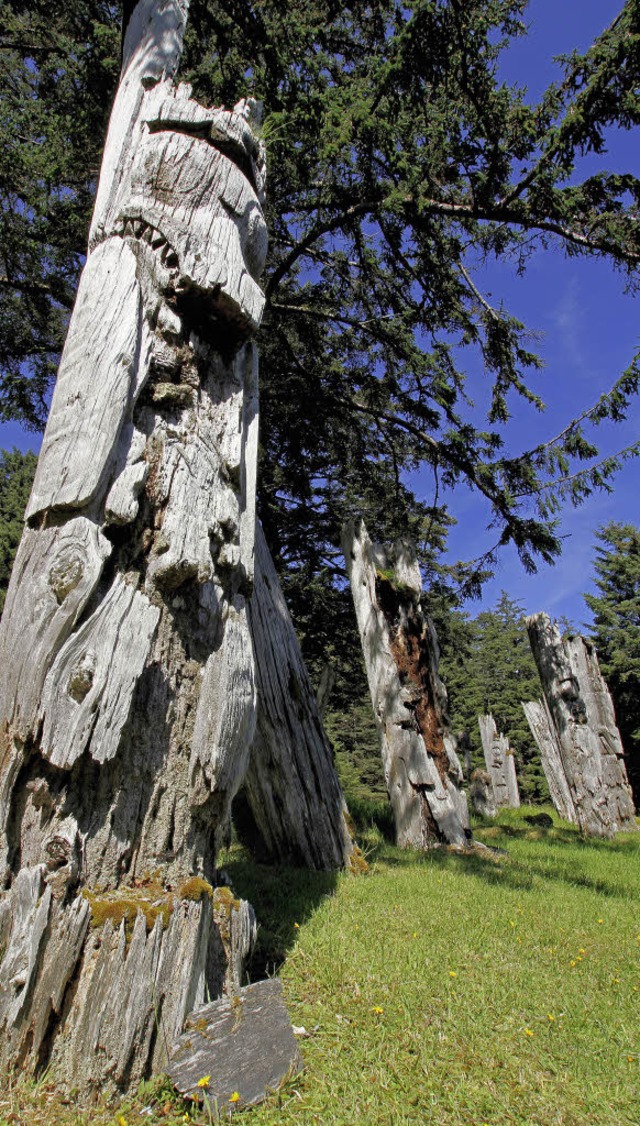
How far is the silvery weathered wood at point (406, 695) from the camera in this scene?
646 centimetres

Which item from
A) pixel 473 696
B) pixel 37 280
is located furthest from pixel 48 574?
pixel 473 696

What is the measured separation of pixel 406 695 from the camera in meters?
6.82

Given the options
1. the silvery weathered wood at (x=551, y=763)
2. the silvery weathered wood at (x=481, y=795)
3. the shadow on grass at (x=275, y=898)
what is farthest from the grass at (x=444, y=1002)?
the silvery weathered wood at (x=551, y=763)

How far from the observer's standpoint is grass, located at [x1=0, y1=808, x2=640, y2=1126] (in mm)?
2303

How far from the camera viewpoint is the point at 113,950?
2289mm

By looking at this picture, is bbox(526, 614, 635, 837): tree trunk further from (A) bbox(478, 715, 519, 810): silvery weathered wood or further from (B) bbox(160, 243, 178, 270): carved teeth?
(B) bbox(160, 243, 178, 270): carved teeth

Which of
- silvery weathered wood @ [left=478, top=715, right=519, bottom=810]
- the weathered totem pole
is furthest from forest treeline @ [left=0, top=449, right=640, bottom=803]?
the weathered totem pole

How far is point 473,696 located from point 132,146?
32707mm

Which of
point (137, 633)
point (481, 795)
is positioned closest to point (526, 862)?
point (137, 633)

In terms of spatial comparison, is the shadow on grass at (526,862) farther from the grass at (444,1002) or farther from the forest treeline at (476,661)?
the forest treeline at (476,661)

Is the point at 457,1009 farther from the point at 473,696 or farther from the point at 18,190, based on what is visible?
the point at 473,696

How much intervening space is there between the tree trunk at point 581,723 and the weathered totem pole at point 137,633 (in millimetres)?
6719

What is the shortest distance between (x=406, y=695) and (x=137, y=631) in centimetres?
462

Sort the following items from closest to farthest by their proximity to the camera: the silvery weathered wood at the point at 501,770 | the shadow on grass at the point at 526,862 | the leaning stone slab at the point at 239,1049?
the leaning stone slab at the point at 239,1049
the shadow on grass at the point at 526,862
the silvery weathered wood at the point at 501,770
